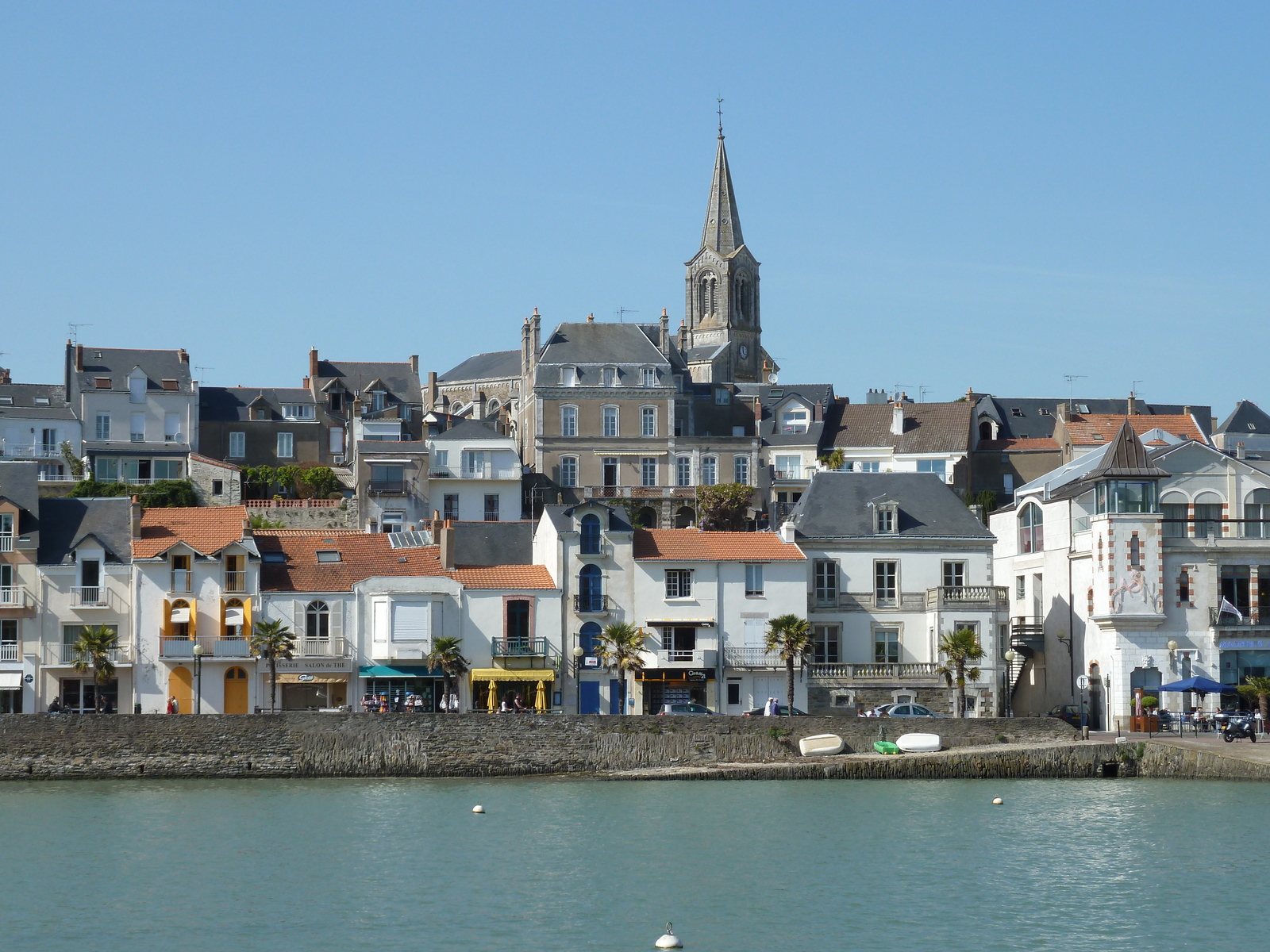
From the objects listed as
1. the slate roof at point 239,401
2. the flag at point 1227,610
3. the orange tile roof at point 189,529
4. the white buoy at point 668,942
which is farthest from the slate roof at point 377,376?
the white buoy at point 668,942

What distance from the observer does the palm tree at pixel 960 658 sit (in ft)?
193

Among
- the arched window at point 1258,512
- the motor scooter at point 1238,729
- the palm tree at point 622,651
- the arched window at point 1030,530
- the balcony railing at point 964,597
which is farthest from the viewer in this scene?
the arched window at point 1030,530

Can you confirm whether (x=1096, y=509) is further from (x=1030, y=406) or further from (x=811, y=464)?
(x=1030, y=406)

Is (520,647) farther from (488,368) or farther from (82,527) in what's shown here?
(488,368)

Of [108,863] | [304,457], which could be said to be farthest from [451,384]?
[108,863]

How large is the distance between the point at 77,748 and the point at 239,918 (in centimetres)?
1886

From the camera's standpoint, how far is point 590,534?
6044 cm

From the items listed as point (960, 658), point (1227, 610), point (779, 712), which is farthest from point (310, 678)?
point (1227, 610)

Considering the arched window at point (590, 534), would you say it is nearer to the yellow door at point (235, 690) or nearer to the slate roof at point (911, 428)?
the yellow door at point (235, 690)

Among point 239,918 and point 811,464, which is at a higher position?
point 811,464

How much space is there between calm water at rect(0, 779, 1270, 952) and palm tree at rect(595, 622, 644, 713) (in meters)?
7.15

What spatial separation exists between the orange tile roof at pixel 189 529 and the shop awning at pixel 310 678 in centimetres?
447

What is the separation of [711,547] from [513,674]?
8144 mm

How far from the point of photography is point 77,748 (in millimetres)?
50812
